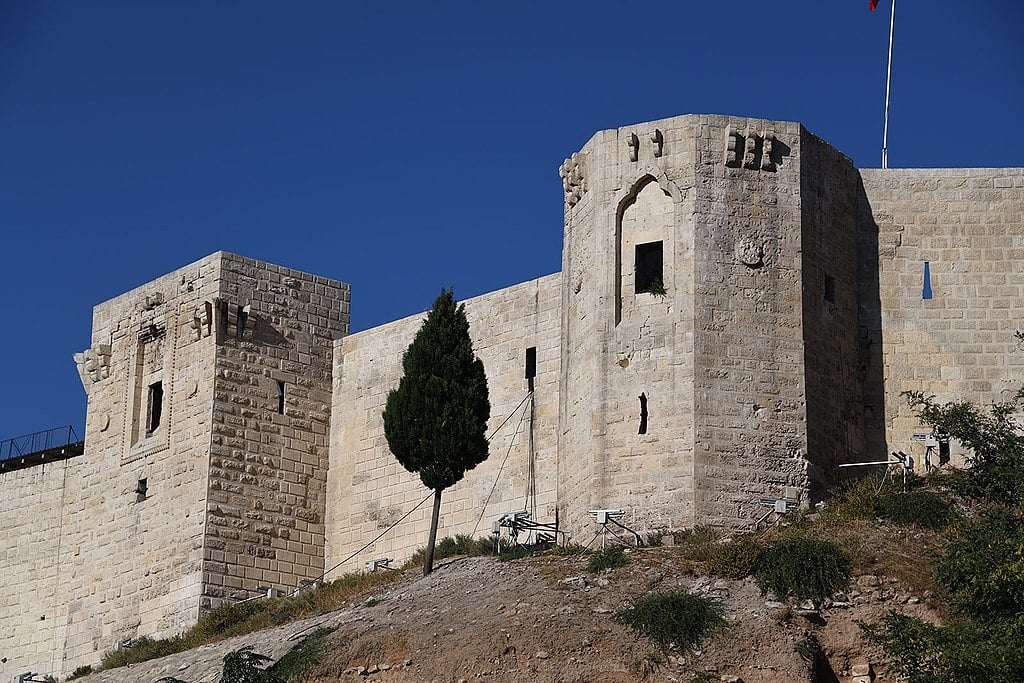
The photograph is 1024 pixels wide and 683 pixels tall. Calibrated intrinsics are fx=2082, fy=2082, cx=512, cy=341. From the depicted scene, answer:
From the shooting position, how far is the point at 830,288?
2747 centimetres

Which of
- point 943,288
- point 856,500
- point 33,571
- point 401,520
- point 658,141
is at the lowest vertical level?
point 33,571

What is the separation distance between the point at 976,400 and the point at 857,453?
179 centimetres

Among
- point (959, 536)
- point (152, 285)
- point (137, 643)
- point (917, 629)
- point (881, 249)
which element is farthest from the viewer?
point (152, 285)

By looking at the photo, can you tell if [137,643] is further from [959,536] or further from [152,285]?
[959,536]

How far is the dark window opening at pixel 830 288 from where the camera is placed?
27391 mm

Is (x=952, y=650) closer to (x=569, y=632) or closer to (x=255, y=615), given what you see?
(x=569, y=632)

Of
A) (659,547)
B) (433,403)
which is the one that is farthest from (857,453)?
(433,403)

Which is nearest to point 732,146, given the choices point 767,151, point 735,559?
point 767,151

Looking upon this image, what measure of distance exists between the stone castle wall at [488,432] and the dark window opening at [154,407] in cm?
275

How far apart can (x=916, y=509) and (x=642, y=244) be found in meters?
5.09

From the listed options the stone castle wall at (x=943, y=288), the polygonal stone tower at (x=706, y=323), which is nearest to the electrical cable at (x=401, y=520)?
the polygonal stone tower at (x=706, y=323)

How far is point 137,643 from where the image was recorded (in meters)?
30.3

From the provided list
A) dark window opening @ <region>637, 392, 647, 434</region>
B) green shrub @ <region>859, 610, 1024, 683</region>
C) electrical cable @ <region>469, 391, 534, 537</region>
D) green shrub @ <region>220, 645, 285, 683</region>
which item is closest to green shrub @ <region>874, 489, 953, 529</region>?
green shrub @ <region>859, 610, 1024, 683</region>

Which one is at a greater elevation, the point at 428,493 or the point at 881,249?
the point at 881,249
